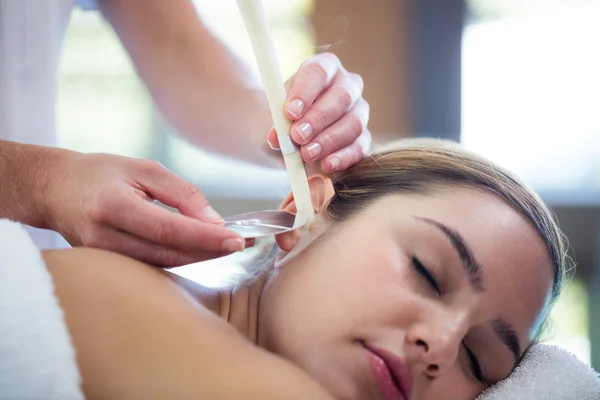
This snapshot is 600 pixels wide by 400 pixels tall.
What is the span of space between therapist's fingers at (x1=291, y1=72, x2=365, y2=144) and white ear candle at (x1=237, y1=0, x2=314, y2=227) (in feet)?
0.05

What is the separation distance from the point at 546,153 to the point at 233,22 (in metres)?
0.79

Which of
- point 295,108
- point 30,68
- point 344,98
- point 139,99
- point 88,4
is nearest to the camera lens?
point 295,108

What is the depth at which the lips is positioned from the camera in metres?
0.60

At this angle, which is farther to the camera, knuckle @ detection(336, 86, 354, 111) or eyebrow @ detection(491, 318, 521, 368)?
knuckle @ detection(336, 86, 354, 111)

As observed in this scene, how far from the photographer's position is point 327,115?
751 millimetres

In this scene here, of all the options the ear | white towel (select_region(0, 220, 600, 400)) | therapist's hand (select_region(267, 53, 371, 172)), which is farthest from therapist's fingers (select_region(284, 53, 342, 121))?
white towel (select_region(0, 220, 600, 400))

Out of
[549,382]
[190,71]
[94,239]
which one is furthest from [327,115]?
[190,71]

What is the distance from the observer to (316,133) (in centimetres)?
73

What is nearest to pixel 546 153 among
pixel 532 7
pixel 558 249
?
pixel 532 7

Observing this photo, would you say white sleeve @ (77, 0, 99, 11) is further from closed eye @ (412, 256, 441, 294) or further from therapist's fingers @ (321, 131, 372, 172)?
closed eye @ (412, 256, 441, 294)

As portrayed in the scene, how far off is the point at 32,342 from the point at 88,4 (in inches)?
35.6

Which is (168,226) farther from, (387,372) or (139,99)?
(139,99)

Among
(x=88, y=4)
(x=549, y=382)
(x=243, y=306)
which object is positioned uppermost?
(x=88, y=4)

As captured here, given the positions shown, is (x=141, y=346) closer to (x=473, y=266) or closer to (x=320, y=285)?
(x=320, y=285)
